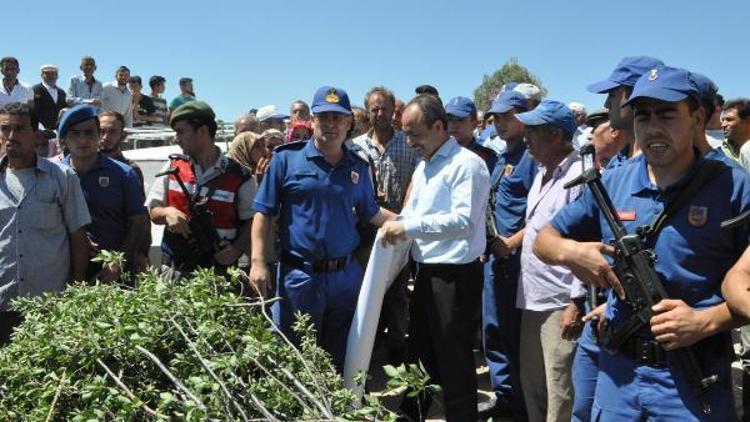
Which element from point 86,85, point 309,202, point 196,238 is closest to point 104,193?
point 196,238

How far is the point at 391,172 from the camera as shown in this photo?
6.38 meters

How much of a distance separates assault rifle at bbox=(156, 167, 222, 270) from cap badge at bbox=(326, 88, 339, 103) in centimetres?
99

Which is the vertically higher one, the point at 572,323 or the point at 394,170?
the point at 394,170

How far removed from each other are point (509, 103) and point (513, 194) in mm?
935

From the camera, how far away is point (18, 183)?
408 centimetres

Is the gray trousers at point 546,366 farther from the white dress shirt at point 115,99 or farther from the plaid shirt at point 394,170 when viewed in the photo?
the white dress shirt at point 115,99

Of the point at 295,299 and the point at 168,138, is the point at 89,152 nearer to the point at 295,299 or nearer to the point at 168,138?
the point at 295,299

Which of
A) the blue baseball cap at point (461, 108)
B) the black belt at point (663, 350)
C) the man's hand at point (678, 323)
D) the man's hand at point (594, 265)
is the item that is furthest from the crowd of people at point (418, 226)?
the blue baseball cap at point (461, 108)

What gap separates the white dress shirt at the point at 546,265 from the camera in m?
3.93

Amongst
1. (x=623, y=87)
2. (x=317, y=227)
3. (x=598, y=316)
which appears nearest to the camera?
(x=598, y=316)

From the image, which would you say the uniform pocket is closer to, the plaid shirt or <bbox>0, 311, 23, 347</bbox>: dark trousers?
<bbox>0, 311, 23, 347</bbox>: dark trousers

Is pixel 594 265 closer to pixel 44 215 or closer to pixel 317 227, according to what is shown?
pixel 317 227

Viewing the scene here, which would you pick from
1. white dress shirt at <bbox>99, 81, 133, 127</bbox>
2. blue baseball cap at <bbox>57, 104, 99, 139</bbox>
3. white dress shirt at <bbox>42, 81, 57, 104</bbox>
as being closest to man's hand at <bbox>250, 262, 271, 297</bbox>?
blue baseball cap at <bbox>57, 104, 99, 139</bbox>

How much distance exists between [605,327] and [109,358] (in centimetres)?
184
